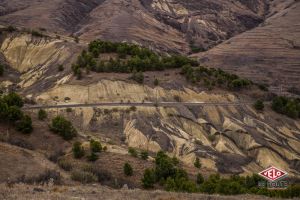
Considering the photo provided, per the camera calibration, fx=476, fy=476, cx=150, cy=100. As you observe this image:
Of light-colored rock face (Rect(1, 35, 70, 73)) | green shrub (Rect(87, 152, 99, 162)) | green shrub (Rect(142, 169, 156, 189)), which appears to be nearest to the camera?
green shrub (Rect(142, 169, 156, 189))

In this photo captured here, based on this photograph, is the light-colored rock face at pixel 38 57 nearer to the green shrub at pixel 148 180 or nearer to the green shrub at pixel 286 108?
the green shrub at pixel 286 108

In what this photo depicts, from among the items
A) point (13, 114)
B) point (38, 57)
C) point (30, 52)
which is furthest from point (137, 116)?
point (30, 52)

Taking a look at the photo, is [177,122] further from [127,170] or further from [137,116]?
[127,170]

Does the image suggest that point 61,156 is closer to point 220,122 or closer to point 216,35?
point 220,122

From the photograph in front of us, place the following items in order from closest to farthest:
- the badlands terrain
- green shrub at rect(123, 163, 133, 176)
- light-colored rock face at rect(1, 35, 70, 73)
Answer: the badlands terrain
green shrub at rect(123, 163, 133, 176)
light-colored rock face at rect(1, 35, 70, 73)

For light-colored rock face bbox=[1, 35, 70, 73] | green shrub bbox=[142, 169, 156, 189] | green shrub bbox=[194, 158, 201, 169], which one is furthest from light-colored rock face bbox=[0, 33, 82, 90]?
green shrub bbox=[142, 169, 156, 189]

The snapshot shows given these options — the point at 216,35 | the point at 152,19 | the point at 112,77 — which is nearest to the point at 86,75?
the point at 112,77

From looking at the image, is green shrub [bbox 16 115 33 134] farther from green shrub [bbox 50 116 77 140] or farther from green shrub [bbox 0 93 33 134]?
green shrub [bbox 50 116 77 140]
